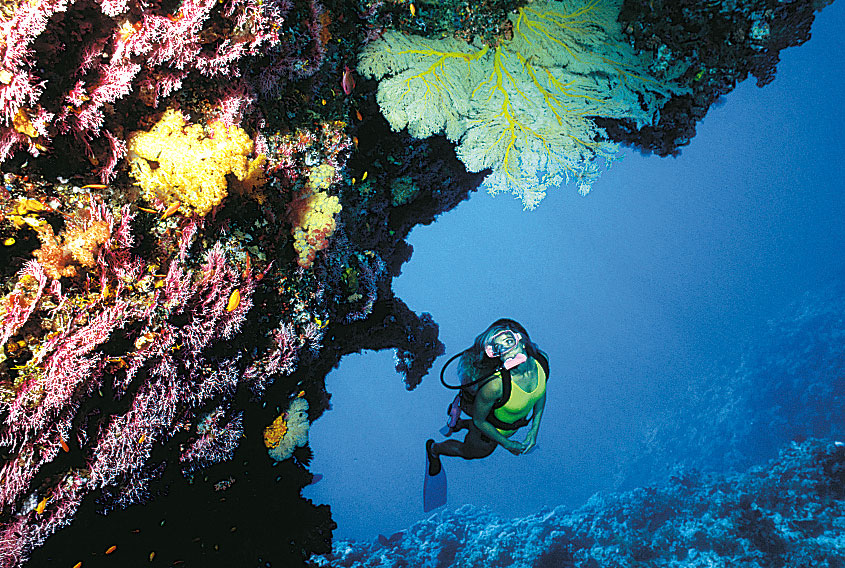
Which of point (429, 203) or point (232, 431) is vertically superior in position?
point (429, 203)

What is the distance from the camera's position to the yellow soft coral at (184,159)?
227 centimetres

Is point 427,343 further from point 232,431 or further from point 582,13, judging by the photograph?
point 582,13

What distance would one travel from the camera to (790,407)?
1566 centimetres

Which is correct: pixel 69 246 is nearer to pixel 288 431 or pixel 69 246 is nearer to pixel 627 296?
pixel 288 431

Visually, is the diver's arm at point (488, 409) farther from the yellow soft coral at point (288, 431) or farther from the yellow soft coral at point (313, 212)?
the yellow soft coral at point (313, 212)

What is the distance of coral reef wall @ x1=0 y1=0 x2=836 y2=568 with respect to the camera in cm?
198

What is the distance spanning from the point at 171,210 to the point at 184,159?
1.16 ft

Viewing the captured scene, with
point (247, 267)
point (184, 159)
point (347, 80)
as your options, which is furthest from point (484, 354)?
point (184, 159)

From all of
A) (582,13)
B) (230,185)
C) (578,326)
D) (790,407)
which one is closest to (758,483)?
(790,407)

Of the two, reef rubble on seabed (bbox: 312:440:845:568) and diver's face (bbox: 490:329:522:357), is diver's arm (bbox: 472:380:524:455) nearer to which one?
diver's face (bbox: 490:329:522:357)

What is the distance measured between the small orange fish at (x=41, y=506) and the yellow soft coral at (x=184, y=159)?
180 cm

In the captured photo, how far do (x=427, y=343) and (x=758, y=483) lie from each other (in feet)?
37.8

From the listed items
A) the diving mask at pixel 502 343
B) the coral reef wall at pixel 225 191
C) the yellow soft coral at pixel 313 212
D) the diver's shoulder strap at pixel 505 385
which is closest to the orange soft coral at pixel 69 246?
the coral reef wall at pixel 225 191

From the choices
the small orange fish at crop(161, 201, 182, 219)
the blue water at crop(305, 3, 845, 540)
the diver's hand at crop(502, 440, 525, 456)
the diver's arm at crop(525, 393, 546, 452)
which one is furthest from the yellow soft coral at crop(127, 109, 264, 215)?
the blue water at crop(305, 3, 845, 540)
